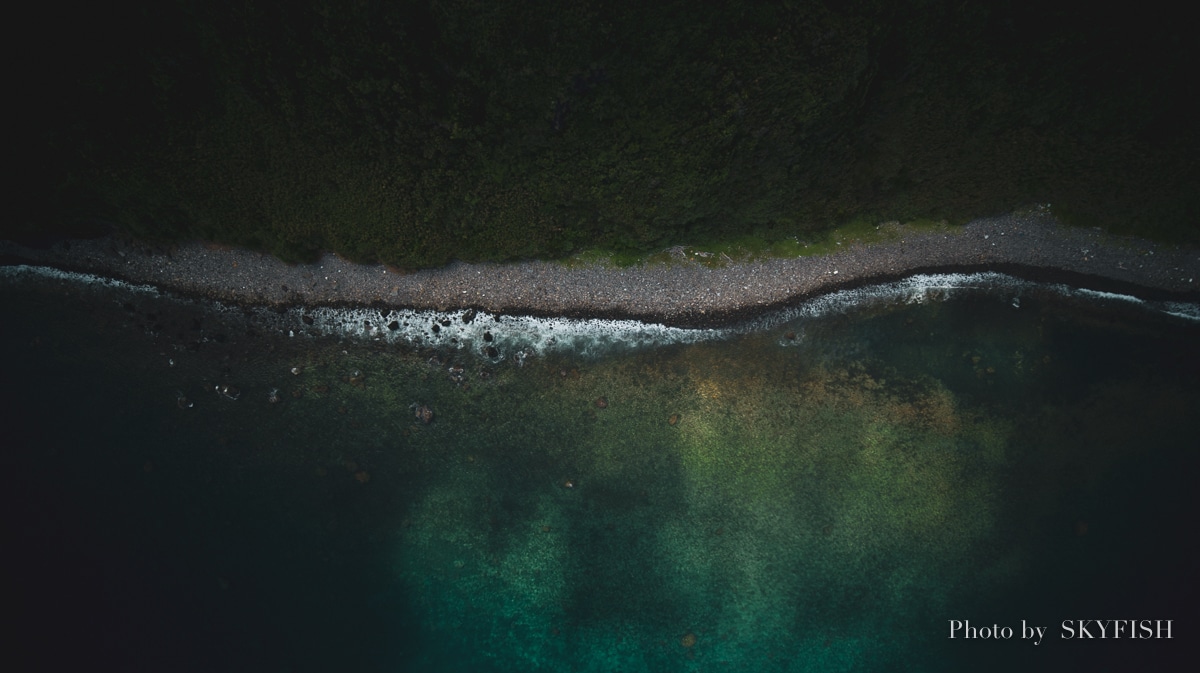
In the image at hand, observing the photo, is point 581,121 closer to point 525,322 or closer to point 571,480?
point 525,322

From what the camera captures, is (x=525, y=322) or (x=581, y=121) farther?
(x=525, y=322)

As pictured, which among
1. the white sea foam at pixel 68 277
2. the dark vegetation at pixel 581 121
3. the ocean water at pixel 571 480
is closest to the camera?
the dark vegetation at pixel 581 121

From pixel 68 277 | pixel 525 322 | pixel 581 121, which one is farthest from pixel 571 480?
pixel 68 277

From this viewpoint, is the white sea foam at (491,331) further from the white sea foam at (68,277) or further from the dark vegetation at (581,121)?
the white sea foam at (68,277)

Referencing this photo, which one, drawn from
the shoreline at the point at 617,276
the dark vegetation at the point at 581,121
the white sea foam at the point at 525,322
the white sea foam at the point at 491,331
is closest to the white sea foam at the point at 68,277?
the white sea foam at the point at 525,322

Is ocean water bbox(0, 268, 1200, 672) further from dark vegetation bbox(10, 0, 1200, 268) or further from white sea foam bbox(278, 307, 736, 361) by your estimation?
dark vegetation bbox(10, 0, 1200, 268)

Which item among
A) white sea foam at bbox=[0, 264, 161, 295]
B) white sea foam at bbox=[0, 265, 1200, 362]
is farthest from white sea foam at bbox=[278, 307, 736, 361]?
white sea foam at bbox=[0, 264, 161, 295]

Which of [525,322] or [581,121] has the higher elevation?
[581,121]
